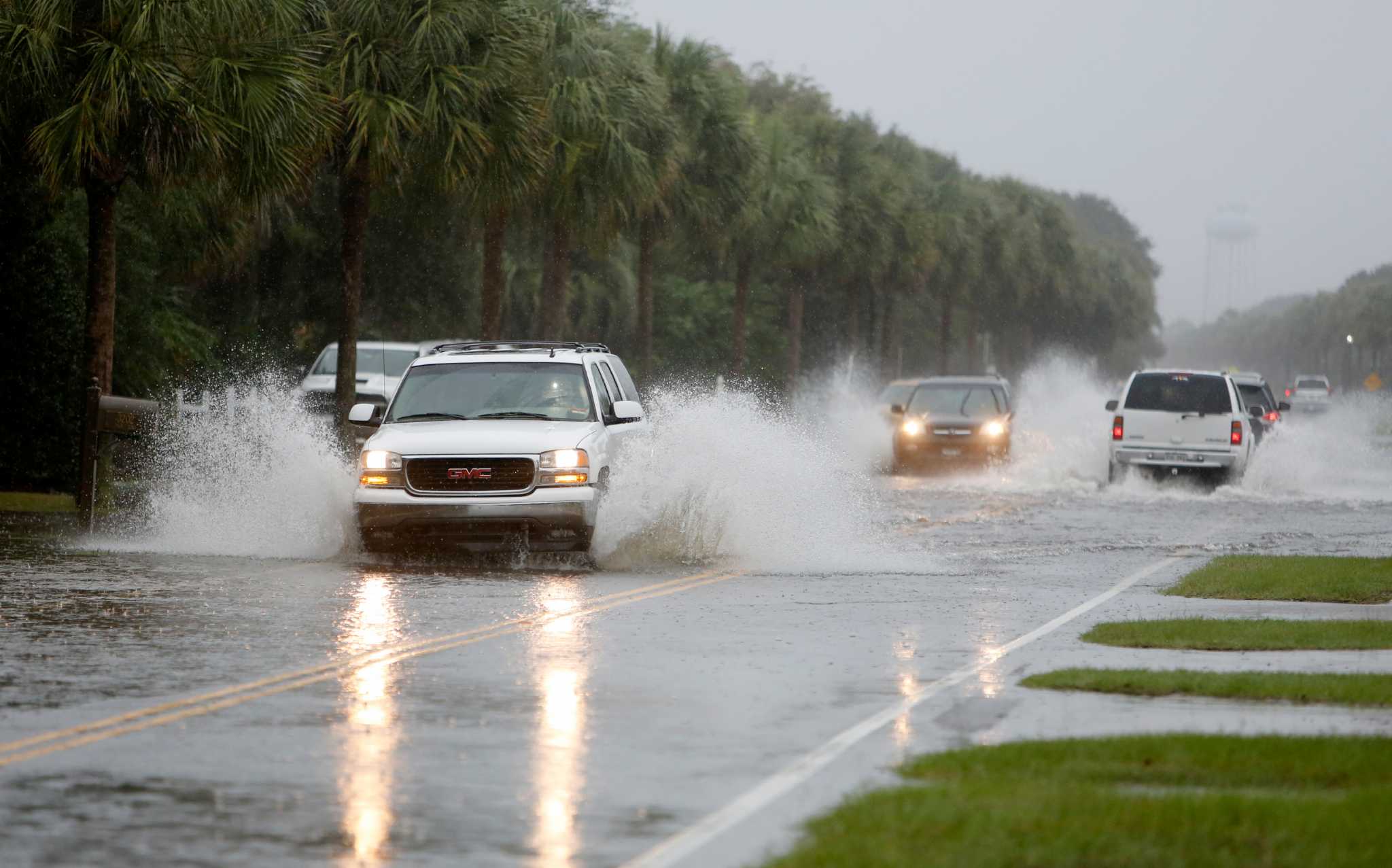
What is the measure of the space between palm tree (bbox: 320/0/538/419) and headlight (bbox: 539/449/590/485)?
10.2m

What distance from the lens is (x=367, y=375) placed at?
34.5 m

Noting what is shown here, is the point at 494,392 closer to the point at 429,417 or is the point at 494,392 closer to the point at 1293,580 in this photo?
the point at 429,417

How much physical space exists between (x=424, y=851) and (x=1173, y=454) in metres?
24.9

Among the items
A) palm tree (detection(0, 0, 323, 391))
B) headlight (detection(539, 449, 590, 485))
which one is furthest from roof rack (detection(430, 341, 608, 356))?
palm tree (detection(0, 0, 323, 391))

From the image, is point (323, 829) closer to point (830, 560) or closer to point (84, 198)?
point (830, 560)

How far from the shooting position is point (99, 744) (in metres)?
8.36

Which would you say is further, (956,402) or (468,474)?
(956,402)

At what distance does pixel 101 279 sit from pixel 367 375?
40.0ft

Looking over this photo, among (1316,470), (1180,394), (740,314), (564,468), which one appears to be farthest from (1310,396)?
(564,468)

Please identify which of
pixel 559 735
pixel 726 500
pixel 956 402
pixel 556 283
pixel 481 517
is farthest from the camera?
pixel 556 283

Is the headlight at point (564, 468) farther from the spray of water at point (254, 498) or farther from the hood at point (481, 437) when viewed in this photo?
the spray of water at point (254, 498)

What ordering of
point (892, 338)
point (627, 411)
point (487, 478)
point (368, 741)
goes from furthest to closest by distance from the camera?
point (892, 338)
point (627, 411)
point (487, 478)
point (368, 741)

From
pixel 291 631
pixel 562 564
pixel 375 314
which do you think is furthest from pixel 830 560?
pixel 375 314

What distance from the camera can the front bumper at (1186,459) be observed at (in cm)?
3011
